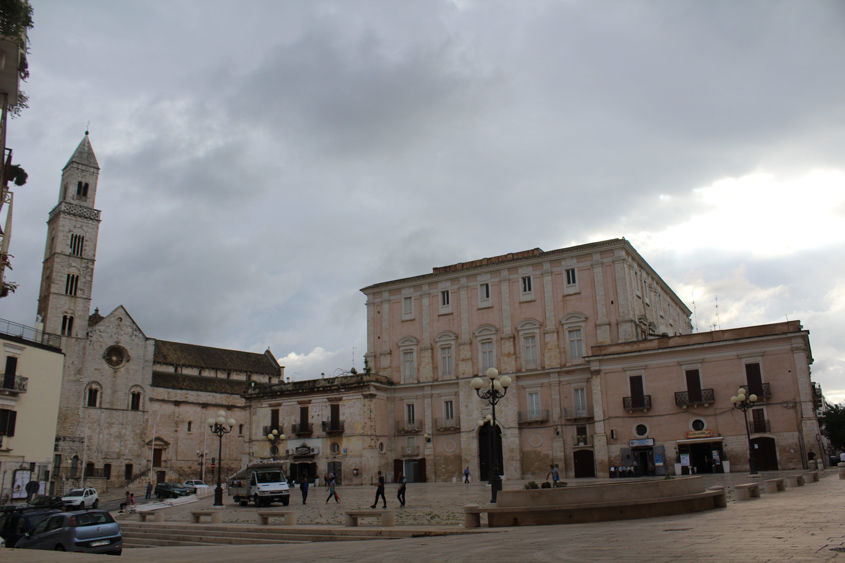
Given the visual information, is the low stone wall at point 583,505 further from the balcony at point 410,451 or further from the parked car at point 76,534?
the balcony at point 410,451

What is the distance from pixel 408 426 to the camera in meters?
47.2

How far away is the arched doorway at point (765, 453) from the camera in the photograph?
33719 millimetres

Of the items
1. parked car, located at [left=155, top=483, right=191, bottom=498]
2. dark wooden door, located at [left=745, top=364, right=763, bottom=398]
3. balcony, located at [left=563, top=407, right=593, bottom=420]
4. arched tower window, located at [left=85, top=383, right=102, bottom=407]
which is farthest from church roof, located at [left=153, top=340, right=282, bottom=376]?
dark wooden door, located at [left=745, top=364, right=763, bottom=398]

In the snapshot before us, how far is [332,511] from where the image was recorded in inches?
966

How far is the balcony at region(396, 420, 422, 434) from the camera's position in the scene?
153ft

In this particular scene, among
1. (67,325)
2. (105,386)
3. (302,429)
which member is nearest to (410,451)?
(302,429)

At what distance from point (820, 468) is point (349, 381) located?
2962cm

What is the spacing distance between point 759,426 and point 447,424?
19854mm

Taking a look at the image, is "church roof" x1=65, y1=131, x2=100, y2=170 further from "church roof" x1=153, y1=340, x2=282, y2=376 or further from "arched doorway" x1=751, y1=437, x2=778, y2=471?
"arched doorway" x1=751, y1=437, x2=778, y2=471

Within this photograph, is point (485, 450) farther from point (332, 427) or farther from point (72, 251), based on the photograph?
point (72, 251)

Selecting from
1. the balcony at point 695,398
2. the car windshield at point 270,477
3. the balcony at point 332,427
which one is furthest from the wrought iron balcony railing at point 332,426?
the balcony at point 695,398

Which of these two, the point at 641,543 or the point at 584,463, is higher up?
the point at 584,463

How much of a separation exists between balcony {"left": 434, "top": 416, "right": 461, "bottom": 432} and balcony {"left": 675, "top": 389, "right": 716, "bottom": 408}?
15051 mm

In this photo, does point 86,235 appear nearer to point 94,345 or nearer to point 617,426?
point 94,345
